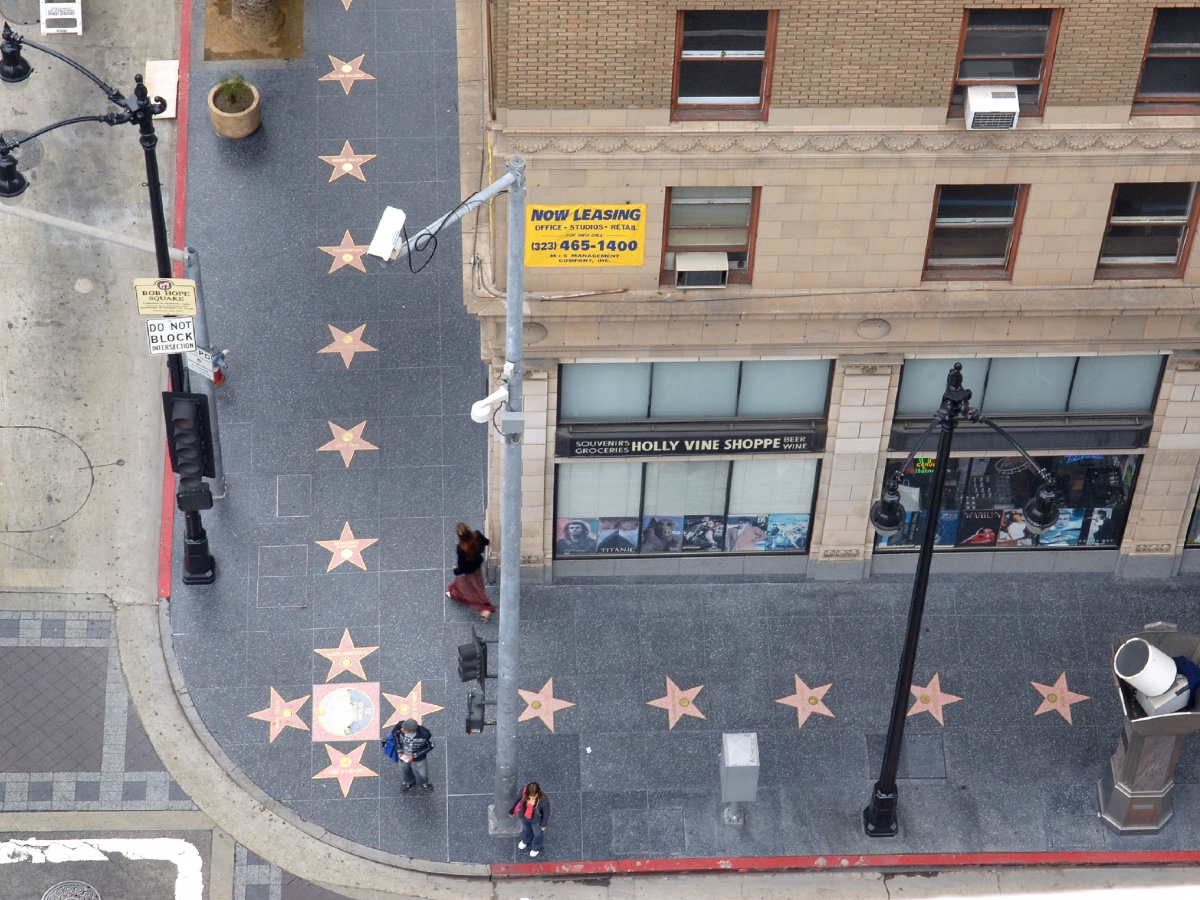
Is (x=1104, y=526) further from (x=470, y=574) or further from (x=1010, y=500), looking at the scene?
(x=470, y=574)

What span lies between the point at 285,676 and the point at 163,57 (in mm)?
14065

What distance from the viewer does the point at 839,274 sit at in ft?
95.3

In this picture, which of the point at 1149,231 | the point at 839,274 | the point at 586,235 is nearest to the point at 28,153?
the point at 586,235

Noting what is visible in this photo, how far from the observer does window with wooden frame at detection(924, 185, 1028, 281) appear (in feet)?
94.1

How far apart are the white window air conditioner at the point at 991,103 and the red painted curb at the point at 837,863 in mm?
11040

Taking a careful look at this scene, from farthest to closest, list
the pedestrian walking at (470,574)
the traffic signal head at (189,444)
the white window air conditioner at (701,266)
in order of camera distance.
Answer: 1. the pedestrian walking at (470,574)
2. the traffic signal head at (189,444)
3. the white window air conditioner at (701,266)

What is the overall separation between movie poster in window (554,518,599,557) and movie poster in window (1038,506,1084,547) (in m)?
7.59

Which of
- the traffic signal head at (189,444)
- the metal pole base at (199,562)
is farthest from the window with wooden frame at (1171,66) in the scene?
the metal pole base at (199,562)

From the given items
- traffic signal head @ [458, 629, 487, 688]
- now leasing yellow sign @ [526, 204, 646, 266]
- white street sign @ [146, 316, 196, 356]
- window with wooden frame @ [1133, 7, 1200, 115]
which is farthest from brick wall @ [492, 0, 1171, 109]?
traffic signal head @ [458, 629, 487, 688]

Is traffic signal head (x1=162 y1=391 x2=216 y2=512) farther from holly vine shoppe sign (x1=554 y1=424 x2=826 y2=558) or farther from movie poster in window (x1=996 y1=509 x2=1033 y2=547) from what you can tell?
movie poster in window (x1=996 y1=509 x2=1033 y2=547)

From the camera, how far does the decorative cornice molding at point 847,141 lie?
89.2 feet

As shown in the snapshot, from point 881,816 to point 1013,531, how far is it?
596 cm

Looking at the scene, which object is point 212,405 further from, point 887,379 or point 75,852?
point 887,379

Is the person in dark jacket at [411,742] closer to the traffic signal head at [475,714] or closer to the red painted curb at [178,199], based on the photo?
the traffic signal head at [475,714]
